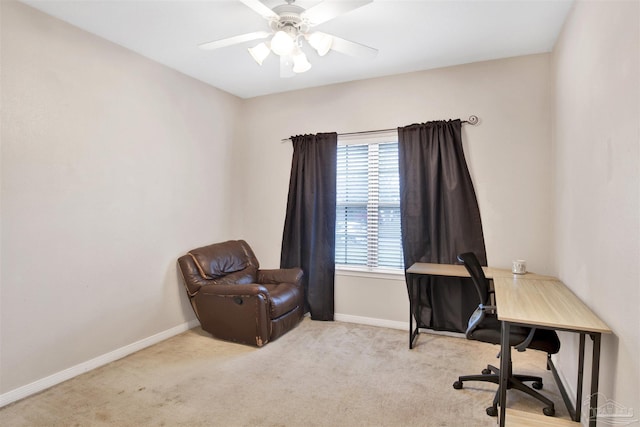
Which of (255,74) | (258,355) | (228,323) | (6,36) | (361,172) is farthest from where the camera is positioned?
(361,172)

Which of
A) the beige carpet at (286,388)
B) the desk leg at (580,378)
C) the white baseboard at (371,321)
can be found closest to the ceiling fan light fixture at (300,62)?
the beige carpet at (286,388)

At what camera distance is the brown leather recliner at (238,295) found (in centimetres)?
315

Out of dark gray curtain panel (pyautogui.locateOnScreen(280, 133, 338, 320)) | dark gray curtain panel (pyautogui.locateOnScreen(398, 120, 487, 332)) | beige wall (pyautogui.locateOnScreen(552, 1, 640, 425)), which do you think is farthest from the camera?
dark gray curtain panel (pyautogui.locateOnScreen(280, 133, 338, 320))

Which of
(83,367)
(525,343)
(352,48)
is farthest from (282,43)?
(83,367)

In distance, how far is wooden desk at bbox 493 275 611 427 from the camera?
1656mm

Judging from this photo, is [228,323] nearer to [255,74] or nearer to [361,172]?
[361,172]

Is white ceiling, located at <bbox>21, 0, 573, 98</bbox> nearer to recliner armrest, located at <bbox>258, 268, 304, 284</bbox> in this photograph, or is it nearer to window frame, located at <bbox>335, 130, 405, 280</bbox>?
window frame, located at <bbox>335, 130, 405, 280</bbox>

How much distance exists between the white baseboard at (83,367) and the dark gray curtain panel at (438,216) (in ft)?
8.11

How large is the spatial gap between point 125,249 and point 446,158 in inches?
124

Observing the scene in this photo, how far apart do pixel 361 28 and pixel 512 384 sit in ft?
9.21

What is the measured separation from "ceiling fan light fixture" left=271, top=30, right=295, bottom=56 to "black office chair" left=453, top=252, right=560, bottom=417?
185cm

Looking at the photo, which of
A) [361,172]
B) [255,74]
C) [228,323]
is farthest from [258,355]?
[255,74]

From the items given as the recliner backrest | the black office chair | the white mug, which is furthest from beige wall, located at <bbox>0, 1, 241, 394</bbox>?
the white mug

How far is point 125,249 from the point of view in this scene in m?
→ 3.06
